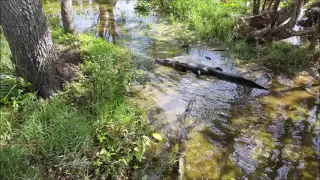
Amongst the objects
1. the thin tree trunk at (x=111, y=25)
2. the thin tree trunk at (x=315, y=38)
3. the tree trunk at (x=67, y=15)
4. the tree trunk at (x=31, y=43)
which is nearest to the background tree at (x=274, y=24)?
the thin tree trunk at (x=315, y=38)

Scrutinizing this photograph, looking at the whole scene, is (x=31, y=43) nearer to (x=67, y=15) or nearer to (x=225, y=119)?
(x=67, y=15)

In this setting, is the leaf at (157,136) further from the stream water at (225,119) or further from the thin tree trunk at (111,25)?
the thin tree trunk at (111,25)

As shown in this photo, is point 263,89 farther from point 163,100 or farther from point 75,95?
point 75,95

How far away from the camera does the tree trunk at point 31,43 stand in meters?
3.45

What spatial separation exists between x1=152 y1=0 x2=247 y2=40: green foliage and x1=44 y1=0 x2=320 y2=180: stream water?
831mm

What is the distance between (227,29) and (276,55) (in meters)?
1.90

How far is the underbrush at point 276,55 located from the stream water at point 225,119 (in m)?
0.32

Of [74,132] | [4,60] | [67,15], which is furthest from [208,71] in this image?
[4,60]

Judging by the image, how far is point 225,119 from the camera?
4645mm

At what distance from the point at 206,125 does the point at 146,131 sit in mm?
1139

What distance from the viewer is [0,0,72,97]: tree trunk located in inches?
136

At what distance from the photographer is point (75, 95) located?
161 inches

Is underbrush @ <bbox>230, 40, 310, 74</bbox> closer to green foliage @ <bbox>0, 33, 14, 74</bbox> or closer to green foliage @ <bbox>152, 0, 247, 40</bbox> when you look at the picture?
green foliage @ <bbox>152, 0, 247, 40</bbox>

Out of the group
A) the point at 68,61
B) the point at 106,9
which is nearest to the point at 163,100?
the point at 68,61
